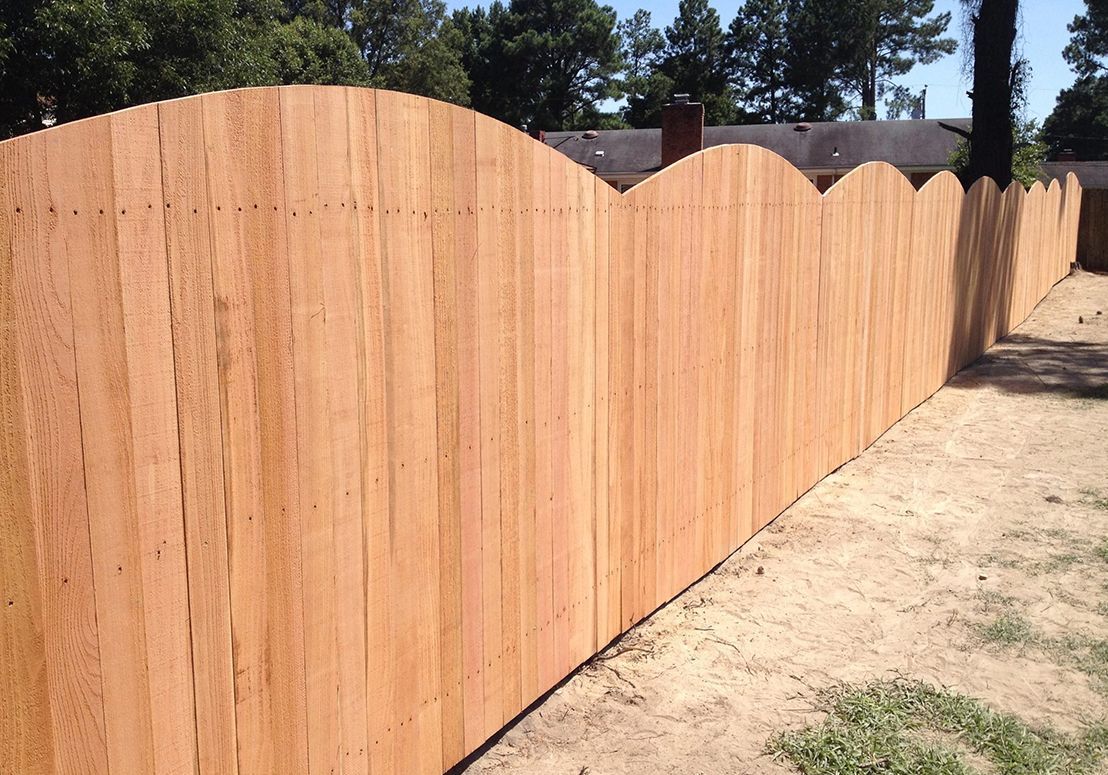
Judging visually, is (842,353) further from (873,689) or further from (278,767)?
(278,767)

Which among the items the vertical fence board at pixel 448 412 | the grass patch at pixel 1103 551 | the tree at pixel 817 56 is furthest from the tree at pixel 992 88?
the tree at pixel 817 56

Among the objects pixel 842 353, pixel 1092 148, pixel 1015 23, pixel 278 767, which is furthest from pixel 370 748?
pixel 1092 148

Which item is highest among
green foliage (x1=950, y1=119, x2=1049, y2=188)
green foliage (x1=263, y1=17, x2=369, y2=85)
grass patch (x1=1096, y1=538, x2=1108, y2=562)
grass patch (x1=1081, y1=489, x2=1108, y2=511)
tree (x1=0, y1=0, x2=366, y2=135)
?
green foliage (x1=263, y1=17, x2=369, y2=85)

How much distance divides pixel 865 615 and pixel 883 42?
76.1 m

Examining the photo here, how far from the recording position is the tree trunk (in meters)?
17.1

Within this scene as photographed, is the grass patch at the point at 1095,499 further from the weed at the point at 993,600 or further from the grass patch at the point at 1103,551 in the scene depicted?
the weed at the point at 993,600

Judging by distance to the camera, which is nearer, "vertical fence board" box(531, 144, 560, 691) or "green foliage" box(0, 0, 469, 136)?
"vertical fence board" box(531, 144, 560, 691)

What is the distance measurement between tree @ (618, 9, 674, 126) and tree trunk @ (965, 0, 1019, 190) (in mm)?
52110

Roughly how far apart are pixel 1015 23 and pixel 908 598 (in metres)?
15.2

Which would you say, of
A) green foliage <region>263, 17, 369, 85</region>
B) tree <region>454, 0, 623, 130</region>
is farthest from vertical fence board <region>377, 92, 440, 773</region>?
tree <region>454, 0, 623, 130</region>

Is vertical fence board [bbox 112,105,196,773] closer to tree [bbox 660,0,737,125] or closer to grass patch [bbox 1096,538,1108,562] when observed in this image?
grass patch [bbox 1096,538,1108,562]

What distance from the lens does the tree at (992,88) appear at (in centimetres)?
1709

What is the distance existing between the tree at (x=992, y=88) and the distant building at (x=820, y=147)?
24900mm

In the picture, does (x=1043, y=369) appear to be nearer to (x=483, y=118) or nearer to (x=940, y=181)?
(x=940, y=181)
